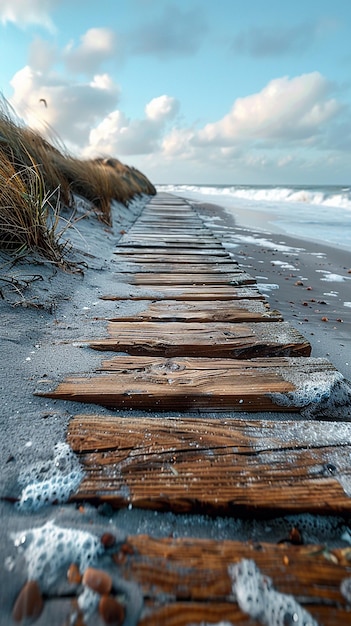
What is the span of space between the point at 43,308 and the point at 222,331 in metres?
0.86

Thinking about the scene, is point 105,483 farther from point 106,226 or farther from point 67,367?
point 106,226

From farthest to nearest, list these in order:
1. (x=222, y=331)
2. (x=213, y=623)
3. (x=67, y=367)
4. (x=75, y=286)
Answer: (x=75, y=286) → (x=222, y=331) → (x=67, y=367) → (x=213, y=623)

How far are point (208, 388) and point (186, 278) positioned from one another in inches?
58.7

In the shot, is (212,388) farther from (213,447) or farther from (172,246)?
(172,246)

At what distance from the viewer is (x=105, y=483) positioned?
0.74m

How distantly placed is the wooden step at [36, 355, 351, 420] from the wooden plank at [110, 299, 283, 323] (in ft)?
1.60

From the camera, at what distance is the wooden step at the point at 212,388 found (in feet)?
3.48

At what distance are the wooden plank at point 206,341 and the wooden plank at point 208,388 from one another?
0.50 ft

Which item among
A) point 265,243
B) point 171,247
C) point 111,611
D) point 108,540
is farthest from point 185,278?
point 265,243

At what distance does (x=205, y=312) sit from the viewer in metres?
1.80

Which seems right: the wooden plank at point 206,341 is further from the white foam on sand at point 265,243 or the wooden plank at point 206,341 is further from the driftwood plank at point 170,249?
the white foam on sand at point 265,243

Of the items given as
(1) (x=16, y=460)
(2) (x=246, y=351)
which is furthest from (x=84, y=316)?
(1) (x=16, y=460)

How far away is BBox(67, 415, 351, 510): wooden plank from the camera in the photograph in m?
0.71

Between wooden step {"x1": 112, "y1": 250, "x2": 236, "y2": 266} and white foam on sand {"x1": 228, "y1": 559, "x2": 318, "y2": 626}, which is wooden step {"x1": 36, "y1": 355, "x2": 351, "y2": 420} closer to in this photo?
white foam on sand {"x1": 228, "y1": 559, "x2": 318, "y2": 626}
